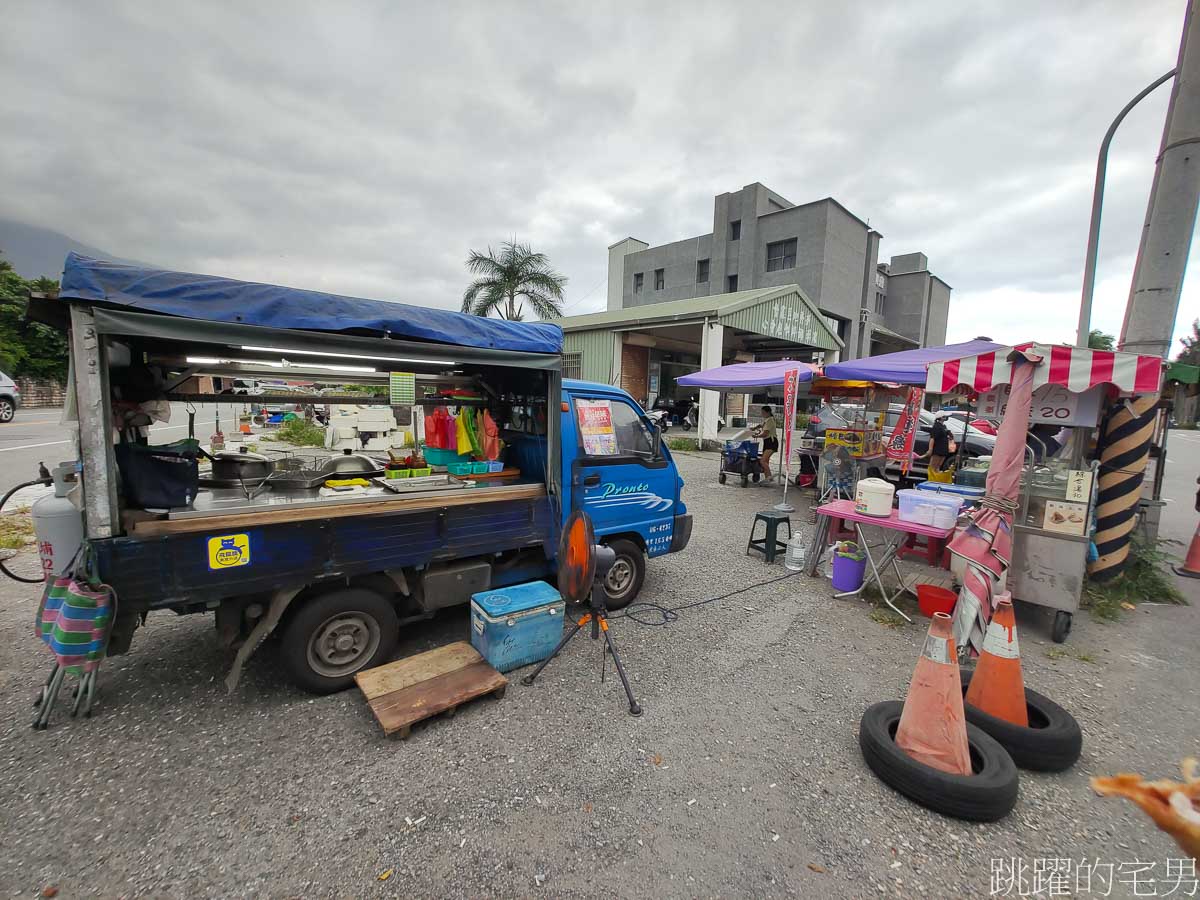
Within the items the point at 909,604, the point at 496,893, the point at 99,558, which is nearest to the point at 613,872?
the point at 496,893

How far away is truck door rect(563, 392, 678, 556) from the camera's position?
4137 mm

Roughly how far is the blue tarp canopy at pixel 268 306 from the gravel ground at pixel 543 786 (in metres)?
2.33

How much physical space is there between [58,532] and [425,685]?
2079mm

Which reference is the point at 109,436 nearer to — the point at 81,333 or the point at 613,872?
the point at 81,333

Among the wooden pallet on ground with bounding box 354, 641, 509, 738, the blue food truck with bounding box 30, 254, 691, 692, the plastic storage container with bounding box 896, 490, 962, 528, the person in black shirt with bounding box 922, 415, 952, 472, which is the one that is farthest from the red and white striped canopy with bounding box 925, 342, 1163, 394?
the person in black shirt with bounding box 922, 415, 952, 472

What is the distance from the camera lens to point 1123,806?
2.46 meters

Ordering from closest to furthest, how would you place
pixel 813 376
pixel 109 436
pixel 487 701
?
1. pixel 109 436
2. pixel 487 701
3. pixel 813 376

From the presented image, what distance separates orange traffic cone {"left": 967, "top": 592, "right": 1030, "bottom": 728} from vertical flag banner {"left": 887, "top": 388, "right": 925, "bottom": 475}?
6705mm

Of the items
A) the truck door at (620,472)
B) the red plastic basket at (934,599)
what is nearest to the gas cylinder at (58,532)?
the truck door at (620,472)

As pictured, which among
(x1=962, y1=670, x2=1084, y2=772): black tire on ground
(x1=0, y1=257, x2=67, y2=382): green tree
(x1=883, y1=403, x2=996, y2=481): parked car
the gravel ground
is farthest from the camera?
(x1=0, y1=257, x2=67, y2=382): green tree

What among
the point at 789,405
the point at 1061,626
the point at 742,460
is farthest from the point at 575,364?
the point at 1061,626

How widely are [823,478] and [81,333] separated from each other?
390 inches

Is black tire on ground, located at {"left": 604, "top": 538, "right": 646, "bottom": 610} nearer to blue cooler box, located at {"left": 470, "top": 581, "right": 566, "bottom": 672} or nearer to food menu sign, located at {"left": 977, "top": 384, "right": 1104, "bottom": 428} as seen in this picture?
blue cooler box, located at {"left": 470, "top": 581, "right": 566, "bottom": 672}

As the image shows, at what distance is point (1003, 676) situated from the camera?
115 inches
